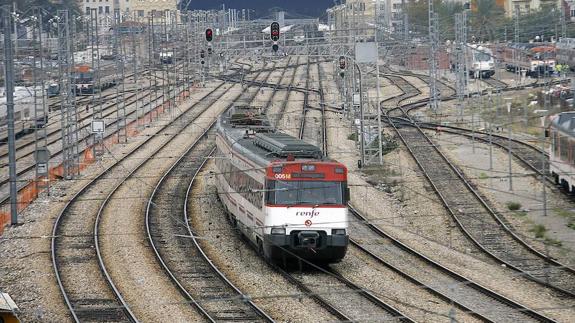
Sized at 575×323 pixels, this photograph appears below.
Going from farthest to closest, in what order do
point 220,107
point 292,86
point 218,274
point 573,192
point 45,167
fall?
1. point 292,86
2. point 220,107
3. point 45,167
4. point 573,192
5. point 218,274

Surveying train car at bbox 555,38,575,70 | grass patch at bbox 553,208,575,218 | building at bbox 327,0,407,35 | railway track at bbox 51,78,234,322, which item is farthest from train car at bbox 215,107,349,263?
train car at bbox 555,38,575,70

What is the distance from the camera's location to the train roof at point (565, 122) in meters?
30.7

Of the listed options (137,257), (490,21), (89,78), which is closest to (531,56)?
(490,21)

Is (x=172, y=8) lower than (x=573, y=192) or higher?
higher

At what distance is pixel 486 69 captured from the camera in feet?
243

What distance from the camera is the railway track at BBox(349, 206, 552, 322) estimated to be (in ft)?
58.3

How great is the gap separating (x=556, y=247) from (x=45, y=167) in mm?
15661

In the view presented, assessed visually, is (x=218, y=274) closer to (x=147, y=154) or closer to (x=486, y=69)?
(x=147, y=154)

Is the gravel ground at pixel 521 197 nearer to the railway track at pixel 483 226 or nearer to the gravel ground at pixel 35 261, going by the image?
the railway track at pixel 483 226

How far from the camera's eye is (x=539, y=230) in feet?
85.9

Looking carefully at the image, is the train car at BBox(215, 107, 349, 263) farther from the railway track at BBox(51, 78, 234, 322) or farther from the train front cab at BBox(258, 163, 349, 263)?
the railway track at BBox(51, 78, 234, 322)

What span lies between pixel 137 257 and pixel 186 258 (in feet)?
3.35

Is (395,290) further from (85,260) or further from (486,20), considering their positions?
(486,20)

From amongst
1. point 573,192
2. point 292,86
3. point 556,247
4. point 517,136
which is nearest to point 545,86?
point 517,136
